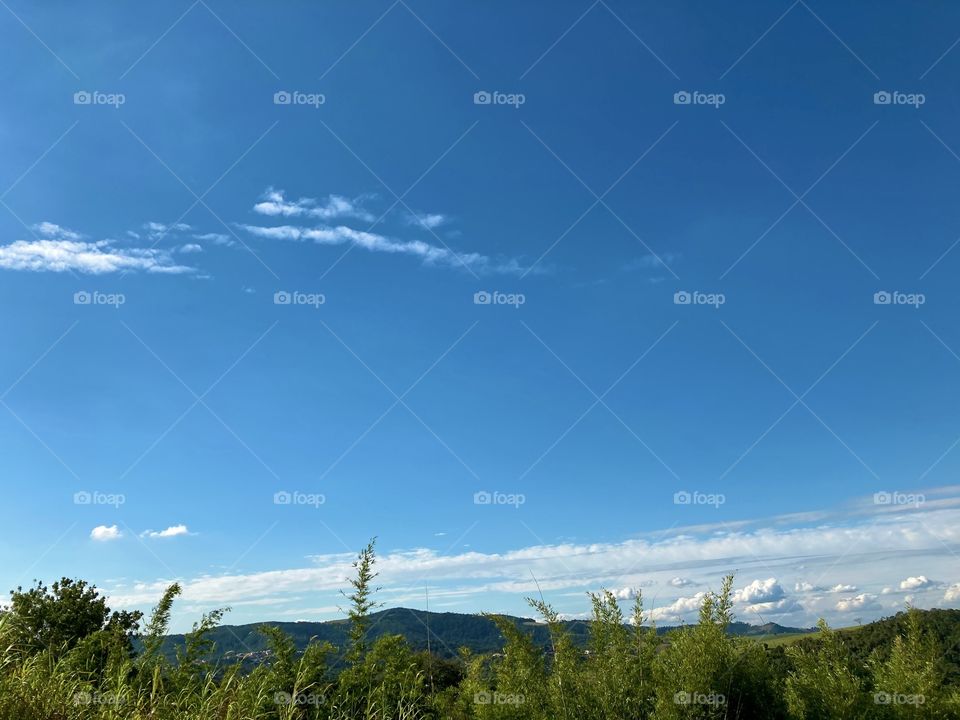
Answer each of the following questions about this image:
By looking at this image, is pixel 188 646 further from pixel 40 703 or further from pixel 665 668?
pixel 665 668

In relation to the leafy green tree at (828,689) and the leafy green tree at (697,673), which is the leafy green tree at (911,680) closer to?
the leafy green tree at (828,689)

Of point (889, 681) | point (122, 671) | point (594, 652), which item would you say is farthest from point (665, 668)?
point (122, 671)

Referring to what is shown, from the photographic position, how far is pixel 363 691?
9898 mm

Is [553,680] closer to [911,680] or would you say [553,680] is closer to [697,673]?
[697,673]

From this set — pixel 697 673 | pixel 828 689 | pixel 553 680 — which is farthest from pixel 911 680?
pixel 553 680

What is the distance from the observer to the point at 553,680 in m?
8.14

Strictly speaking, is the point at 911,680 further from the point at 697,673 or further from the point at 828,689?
the point at 697,673

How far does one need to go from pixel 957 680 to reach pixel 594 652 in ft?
13.6

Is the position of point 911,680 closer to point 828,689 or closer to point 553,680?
point 828,689

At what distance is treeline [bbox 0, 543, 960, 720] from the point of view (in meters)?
7.30

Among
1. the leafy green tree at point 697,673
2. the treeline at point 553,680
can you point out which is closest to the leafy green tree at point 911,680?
the treeline at point 553,680

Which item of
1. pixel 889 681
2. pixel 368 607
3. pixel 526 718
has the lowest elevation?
pixel 526 718

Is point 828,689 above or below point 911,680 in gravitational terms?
below

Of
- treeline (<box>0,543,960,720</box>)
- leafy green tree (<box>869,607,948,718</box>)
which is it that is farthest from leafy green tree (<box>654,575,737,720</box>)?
leafy green tree (<box>869,607,948,718</box>)
